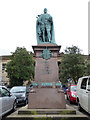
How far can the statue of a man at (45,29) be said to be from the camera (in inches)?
318

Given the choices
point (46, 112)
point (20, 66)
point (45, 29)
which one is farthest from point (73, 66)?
point (46, 112)

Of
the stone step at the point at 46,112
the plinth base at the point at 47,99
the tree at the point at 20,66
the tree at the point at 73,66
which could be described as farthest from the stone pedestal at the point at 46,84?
the tree at the point at 20,66

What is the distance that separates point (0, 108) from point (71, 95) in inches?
262

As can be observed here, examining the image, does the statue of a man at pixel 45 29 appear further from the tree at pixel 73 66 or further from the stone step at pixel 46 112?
the tree at pixel 73 66

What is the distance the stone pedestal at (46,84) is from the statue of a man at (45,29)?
60 cm

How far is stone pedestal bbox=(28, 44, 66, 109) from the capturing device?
262 inches

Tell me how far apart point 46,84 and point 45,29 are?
3.11 meters

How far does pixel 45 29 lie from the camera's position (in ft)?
26.8

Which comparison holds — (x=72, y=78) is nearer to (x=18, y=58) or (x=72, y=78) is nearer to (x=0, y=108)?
(x=18, y=58)

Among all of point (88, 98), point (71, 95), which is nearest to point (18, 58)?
point (71, 95)

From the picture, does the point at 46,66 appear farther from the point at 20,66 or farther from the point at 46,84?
the point at 20,66

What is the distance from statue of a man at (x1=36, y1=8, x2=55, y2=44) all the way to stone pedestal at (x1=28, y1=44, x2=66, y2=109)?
1.97 feet

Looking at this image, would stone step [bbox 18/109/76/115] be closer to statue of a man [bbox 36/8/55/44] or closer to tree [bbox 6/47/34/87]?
statue of a man [bbox 36/8/55/44]

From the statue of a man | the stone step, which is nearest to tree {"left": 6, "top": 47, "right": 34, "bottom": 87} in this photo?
the statue of a man
